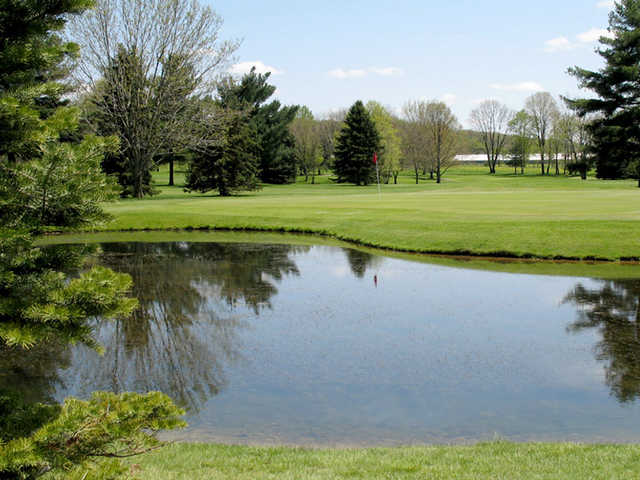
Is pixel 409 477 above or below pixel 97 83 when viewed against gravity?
below

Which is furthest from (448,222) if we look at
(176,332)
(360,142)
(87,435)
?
(360,142)

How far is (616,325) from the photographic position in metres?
11.8

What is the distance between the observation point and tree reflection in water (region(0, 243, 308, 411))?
9008 millimetres

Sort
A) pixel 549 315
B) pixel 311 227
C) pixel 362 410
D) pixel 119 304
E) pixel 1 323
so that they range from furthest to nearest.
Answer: pixel 311 227
pixel 549 315
pixel 362 410
pixel 119 304
pixel 1 323

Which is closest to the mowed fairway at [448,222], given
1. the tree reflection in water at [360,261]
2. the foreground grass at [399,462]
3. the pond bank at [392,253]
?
the pond bank at [392,253]

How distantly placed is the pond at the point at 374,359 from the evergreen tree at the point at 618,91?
3909cm

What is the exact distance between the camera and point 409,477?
17.4 ft

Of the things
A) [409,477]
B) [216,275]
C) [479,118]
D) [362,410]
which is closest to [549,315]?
[362,410]

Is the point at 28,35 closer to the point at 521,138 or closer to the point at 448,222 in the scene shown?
the point at 448,222

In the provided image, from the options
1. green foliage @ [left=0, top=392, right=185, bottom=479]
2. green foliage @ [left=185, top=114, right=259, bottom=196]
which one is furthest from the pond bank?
green foliage @ [left=185, top=114, right=259, bottom=196]

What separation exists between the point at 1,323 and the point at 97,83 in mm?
43426

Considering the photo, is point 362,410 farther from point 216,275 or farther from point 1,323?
point 216,275

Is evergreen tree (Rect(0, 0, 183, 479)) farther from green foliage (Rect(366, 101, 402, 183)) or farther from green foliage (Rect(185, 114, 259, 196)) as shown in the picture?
green foliage (Rect(366, 101, 402, 183))

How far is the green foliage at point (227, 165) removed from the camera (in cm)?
5262
